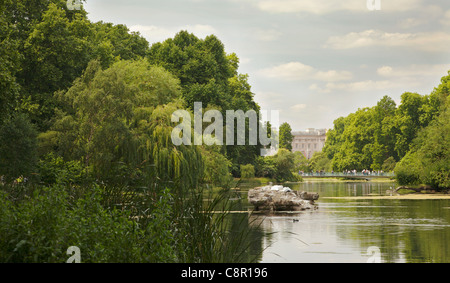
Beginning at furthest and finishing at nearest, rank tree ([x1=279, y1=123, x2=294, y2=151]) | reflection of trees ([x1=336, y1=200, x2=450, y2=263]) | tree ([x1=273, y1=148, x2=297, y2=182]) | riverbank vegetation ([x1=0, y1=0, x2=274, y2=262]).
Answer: tree ([x1=279, y1=123, x2=294, y2=151]) < tree ([x1=273, y1=148, x2=297, y2=182]) < reflection of trees ([x1=336, y1=200, x2=450, y2=263]) < riverbank vegetation ([x1=0, y1=0, x2=274, y2=262])

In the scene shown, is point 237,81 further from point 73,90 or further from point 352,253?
point 352,253

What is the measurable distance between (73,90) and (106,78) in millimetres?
1683

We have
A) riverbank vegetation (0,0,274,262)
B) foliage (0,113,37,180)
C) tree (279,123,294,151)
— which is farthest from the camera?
tree (279,123,294,151)

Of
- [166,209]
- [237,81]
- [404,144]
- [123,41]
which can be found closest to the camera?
[166,209]

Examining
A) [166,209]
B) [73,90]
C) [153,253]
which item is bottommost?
[153,253]

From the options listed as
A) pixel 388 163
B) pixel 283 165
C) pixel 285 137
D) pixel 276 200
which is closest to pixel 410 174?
pixel 276 200

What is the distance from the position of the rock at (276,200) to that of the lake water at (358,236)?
155 centimetres

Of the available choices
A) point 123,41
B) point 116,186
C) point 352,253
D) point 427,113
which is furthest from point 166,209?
point 427,113

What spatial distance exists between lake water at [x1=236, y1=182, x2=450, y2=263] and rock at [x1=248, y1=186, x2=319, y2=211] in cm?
155

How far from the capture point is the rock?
30.6m

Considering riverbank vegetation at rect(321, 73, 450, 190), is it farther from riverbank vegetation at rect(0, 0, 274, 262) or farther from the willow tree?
the willow tree

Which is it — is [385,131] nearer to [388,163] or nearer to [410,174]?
[388,163]

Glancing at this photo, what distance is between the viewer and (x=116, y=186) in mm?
10930

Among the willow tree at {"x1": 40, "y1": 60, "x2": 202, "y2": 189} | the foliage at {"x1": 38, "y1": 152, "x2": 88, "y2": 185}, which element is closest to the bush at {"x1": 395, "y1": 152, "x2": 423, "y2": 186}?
the willow tree at {"x1": 40, "y1": 60, "x2": 202, "y2": 189}
